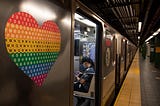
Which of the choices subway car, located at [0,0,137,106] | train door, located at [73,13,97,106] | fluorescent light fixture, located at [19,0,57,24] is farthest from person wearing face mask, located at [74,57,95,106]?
fluorescent light fixture, located at [19,0,57,24]

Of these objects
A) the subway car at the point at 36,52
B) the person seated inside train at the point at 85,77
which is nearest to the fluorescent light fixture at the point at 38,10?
the subway car at the point at 36,52

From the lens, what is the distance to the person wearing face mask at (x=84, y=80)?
3.95m

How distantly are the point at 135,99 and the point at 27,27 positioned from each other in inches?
168

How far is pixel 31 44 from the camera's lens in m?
1.12

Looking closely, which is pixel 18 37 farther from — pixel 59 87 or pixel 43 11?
pixel 59 87

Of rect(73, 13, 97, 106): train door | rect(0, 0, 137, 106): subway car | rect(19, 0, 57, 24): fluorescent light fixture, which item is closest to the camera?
rect(0, 0, 137, 106): subway car

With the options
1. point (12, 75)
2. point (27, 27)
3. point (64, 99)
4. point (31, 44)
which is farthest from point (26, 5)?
point (64, 99)

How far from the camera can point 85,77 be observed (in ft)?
13.3

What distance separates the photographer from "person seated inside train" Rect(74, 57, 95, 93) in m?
3.94

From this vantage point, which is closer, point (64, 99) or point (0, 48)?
point (0, 48)

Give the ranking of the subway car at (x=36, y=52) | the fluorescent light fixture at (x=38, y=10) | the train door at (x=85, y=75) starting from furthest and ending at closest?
the train door at (x=85, y=75) → the fluorescent light fixture at (x=38, y=10) → the subway car at (x=36, y=52)

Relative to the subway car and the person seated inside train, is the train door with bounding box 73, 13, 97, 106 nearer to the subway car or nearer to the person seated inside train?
the person seated inside train

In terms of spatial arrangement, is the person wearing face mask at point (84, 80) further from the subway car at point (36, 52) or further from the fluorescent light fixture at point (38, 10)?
the fluorescent light fixture at point (38, 10)

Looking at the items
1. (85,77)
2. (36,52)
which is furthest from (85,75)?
(36,52)
